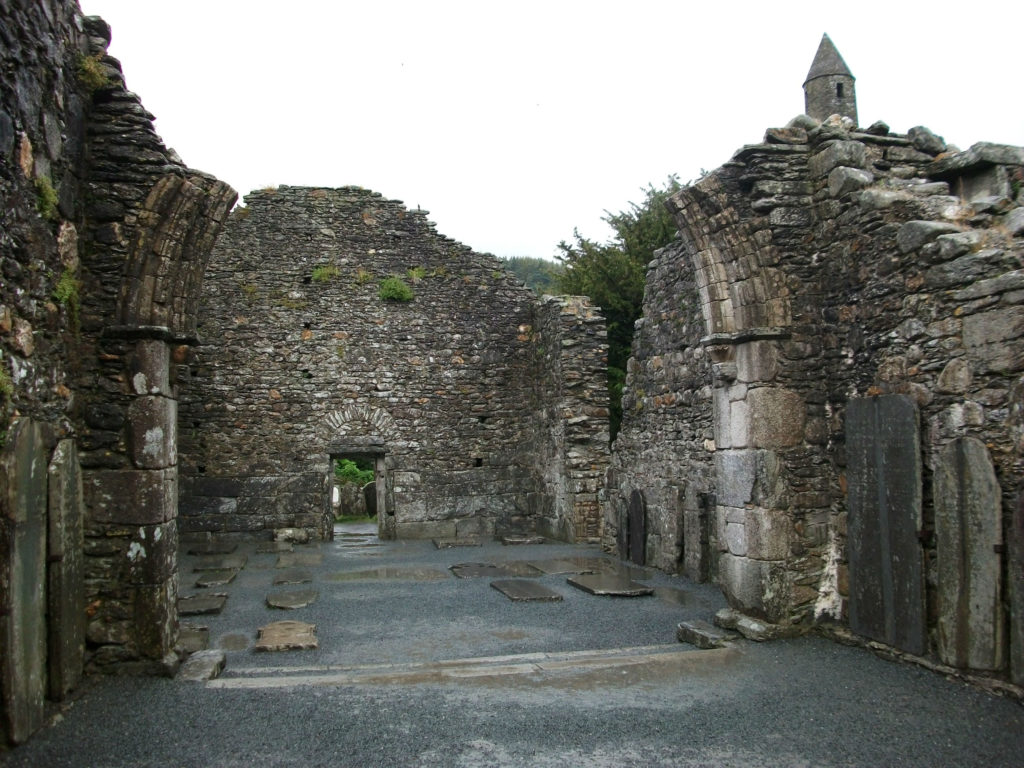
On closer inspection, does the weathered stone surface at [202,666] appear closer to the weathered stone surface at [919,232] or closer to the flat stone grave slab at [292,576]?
the flat stone grave slab at [292,576]

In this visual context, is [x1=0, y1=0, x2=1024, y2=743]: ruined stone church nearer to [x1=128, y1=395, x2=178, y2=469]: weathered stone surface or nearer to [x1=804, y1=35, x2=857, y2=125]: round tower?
[x1=128, y1=395, x2=178, y2=469]: weathered stone surface

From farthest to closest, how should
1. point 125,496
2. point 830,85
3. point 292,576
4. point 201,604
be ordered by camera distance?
point 830,85, point 292,576, point 201,604, point 125,496

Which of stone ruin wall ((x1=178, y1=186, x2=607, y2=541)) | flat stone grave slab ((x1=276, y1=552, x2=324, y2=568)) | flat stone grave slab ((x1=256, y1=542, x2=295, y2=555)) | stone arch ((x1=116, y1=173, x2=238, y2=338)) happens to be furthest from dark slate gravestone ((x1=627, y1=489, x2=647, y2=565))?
stone arch ((x1=116, y1=173, x2=238, y2=338))

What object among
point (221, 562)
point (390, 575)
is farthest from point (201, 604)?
point (221, 562)

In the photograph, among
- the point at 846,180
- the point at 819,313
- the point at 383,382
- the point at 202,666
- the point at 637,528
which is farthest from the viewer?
the point at 383,382

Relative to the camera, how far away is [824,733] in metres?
4.38

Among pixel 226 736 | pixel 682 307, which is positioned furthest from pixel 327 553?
pixel 226 736

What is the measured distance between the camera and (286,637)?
22.1ft

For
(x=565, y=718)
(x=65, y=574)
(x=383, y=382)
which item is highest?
(x=383, y=382)

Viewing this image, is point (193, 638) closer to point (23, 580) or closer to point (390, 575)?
point (23, 580)

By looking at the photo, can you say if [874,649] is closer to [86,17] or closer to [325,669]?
[325,669]

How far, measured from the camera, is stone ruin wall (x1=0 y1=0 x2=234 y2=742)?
14.1ft

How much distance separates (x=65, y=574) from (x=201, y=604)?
143 inches

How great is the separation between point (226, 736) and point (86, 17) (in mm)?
4799
